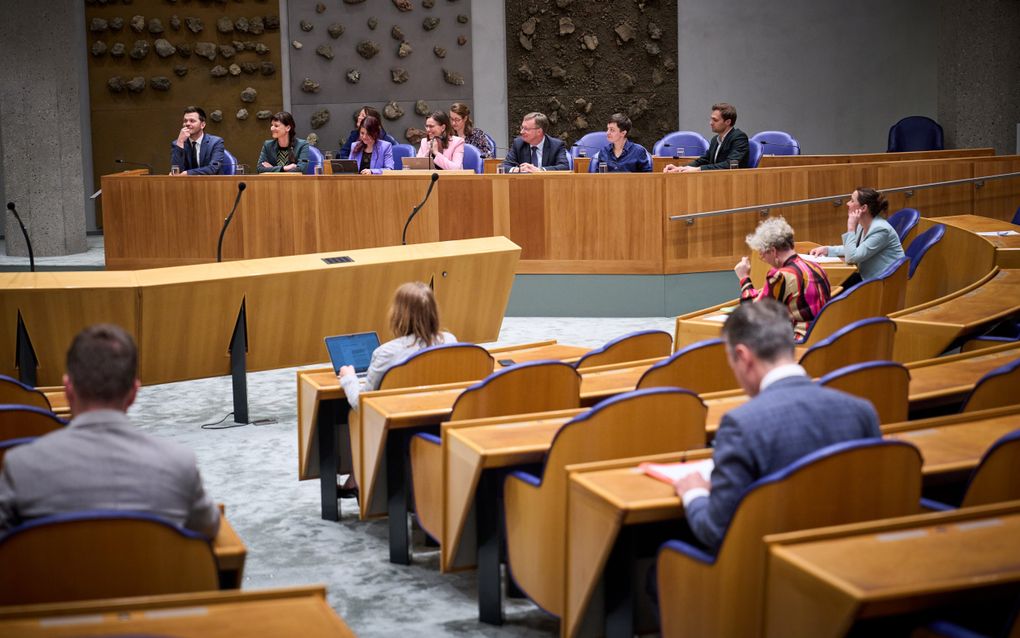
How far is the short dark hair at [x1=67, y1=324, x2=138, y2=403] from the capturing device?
7.60ft

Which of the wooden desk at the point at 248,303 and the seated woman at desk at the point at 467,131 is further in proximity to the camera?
the seated woman at desk at the point at 467,131

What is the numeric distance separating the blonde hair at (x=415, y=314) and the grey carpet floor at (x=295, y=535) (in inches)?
29.4

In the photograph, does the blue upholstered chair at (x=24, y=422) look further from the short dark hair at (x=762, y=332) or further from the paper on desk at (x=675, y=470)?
the short dark hair at (x=762, y=332)

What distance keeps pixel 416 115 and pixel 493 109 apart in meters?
0.85

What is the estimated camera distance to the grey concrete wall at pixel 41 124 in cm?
1112

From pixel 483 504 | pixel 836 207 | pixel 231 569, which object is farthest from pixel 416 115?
pixel 231 569

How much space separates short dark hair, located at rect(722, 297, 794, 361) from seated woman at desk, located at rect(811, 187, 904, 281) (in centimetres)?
372

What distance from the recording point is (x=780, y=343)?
258 cm

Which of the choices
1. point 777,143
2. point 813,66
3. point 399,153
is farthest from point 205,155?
point 813,66

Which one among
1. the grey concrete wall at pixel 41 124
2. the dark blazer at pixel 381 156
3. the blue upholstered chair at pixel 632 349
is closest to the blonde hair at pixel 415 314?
the blue upholstered chair at pixel 632 349

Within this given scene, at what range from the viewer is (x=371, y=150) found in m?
9.29

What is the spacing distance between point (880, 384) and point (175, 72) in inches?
443

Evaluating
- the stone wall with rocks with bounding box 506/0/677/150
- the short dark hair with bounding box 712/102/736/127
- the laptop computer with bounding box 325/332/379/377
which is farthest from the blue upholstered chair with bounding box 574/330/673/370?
the stone wall with rocks with bounding box 506/0/677/150

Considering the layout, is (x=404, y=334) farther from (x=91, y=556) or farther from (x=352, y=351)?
(x=91, y=556)
